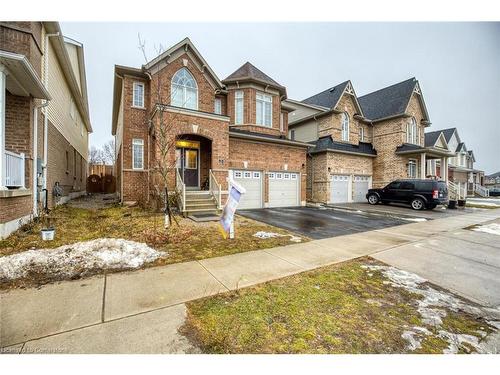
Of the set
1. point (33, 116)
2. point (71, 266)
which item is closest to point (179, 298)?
point (71, 266)

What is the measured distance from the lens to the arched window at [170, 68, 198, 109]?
12062mm

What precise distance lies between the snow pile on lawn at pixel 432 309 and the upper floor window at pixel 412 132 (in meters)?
19.7

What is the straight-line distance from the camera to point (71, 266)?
3.96 m

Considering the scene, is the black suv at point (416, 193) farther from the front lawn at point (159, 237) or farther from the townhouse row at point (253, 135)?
the front lawn at point (159, 237)

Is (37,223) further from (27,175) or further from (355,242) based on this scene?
(355,242)

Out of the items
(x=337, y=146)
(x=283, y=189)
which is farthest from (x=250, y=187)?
(x=337, y=146)

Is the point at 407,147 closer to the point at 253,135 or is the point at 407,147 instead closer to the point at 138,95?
the point at 253,135

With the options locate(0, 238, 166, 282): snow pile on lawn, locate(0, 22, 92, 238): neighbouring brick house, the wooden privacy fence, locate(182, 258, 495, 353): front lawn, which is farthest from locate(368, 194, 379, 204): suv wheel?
the wooden privacy fence

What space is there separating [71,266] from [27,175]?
5.09 metres

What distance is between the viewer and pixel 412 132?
64.7 ft

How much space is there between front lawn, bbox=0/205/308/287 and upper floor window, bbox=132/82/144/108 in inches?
289

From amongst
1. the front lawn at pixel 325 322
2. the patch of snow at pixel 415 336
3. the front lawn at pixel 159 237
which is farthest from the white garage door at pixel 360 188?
the patch of snow at pixel 415 336

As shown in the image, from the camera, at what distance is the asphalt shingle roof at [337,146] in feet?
55.0

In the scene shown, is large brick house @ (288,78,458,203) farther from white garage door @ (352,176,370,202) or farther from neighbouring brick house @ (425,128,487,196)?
neighbouring brick house @ (425,128,487,196)
